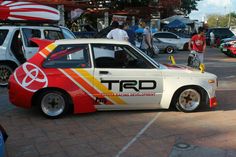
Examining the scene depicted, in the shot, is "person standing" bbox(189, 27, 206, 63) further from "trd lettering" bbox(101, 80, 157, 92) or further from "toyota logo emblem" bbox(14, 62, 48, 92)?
"toyota logo emblem" bbox(14, 62, 48, 92)

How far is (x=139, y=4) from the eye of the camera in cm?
3484

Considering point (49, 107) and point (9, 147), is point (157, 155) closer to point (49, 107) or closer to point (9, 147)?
point (9, 147)

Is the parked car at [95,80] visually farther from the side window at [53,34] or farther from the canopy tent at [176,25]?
the canopy tent at [176,25]

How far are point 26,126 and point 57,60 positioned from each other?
1357mm

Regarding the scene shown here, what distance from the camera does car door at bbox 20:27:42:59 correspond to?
11.0m

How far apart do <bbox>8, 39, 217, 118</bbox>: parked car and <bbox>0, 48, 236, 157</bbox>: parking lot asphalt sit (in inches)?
11.2

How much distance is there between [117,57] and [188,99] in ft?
5.35

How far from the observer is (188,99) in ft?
25.3

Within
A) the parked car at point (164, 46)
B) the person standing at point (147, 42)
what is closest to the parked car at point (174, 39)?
the parked car at point (164, 46)

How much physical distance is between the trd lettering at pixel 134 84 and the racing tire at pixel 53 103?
2.70ft

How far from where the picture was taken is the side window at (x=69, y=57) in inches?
289

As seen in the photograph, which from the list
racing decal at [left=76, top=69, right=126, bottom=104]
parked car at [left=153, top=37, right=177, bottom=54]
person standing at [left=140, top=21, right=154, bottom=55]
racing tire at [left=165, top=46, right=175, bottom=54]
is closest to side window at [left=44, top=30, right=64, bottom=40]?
racing decal at [left=76, top=69, right=126, bottom=104]

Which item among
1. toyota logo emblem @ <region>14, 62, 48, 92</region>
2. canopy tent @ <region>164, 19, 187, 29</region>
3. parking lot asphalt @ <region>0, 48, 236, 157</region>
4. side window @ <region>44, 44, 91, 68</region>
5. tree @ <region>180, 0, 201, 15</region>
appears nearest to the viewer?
parking lot asphalt @ <region>0, 48, 236, 157</region>

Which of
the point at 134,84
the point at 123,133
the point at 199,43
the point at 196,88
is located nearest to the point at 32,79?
the point at 134,84
